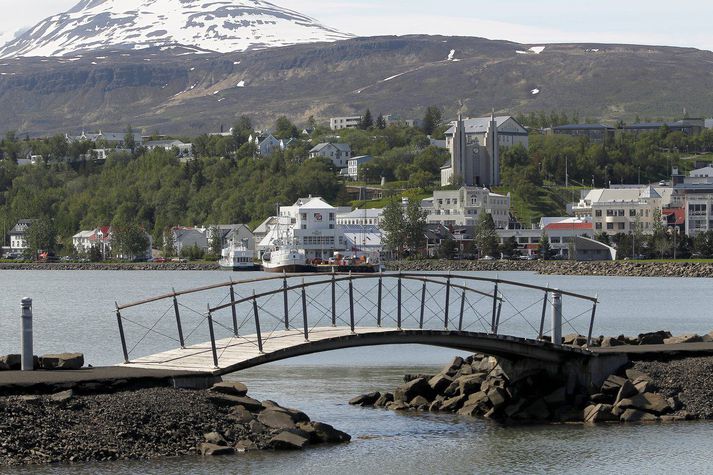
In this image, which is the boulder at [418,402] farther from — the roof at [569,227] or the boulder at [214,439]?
the roof at [569,227]

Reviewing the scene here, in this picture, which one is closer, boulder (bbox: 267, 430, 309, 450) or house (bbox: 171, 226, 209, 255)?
boulder (bbox: 267, 430, 309, 450)

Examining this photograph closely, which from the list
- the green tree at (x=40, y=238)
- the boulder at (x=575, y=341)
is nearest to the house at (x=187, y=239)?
the green tree at (x=40, y=238)

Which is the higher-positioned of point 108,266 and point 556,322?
point 556,322

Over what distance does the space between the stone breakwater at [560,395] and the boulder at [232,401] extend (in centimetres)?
583

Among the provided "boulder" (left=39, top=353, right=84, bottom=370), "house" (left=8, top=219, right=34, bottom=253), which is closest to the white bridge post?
"boulder" (left=39, top=353, right=84, bottom=370)

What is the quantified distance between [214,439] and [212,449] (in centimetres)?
29

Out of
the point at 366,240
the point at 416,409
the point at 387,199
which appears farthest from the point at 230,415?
the point at 387,199

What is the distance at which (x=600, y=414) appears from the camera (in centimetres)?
2819

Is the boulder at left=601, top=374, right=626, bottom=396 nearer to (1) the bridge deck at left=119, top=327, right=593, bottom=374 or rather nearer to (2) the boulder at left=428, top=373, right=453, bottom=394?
(1) the bridge deck at left=119, top=327, right=593, bottom=374

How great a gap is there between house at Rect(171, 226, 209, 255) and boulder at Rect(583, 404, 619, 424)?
13919cm

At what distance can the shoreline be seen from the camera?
120500 millimetres

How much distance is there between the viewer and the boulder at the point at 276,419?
24875mm

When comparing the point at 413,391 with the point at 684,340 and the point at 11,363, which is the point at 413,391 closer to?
the point at 684,340

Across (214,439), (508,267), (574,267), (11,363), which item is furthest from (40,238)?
(214,439)
